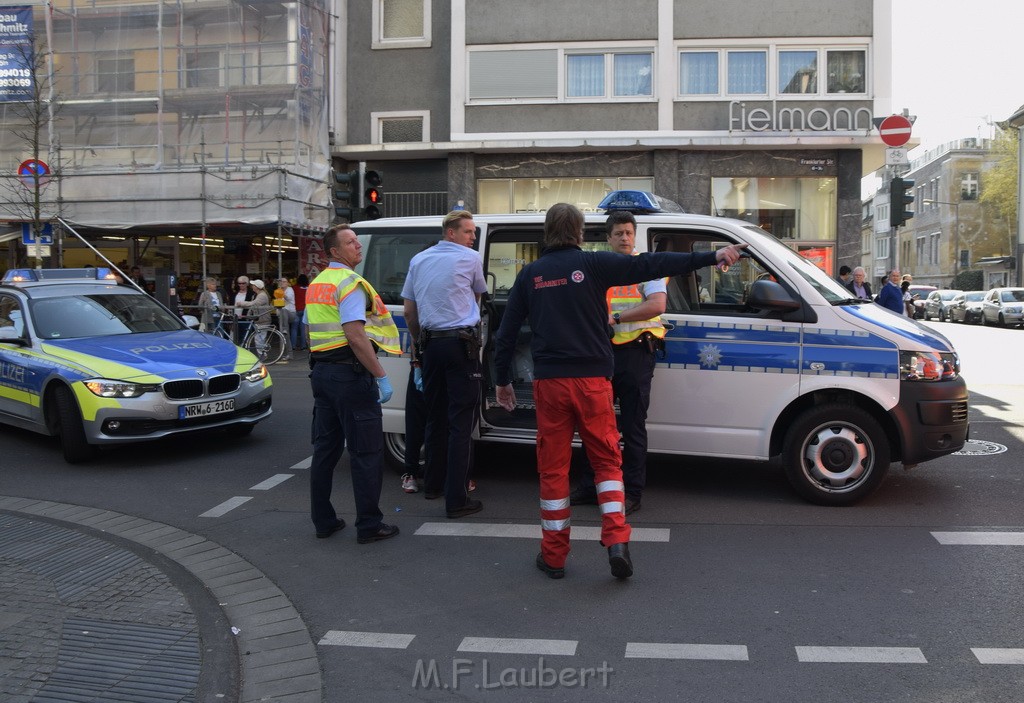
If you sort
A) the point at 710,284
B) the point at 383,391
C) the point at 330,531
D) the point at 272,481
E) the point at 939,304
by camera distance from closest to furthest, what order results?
1. the point at 383,391
2. the point at 330,531
3. the point at 710,284
4. the point at 272,481
5. the point at 939,304

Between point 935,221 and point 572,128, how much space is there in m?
62.3

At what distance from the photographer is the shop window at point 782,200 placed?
22.1 metres

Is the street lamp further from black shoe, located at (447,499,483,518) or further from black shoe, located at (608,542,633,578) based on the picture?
black shoe, located at (608,542,633,578)

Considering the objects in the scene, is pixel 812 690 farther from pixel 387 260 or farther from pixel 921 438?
pixel 387 260

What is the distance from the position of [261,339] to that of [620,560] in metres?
14.4

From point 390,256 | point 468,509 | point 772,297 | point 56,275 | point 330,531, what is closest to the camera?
point 330,531

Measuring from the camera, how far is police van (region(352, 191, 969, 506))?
6.20m

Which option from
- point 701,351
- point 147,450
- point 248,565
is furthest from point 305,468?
point 701,351

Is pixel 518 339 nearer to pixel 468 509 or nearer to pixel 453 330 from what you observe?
pixel 453 330

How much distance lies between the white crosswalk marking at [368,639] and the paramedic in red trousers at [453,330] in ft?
6.27

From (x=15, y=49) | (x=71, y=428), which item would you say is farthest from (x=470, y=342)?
(x=15, y=49)

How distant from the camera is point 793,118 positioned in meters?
21.3

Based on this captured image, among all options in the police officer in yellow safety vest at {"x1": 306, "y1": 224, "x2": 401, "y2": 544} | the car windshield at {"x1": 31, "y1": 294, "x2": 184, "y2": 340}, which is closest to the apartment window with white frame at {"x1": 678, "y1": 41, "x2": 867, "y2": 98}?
the car windshield at {"x1": 31, "y1": 294, "x2": 184, "y2": 340}

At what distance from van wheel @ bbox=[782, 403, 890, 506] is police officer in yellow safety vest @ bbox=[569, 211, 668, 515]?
1021 millimetres
